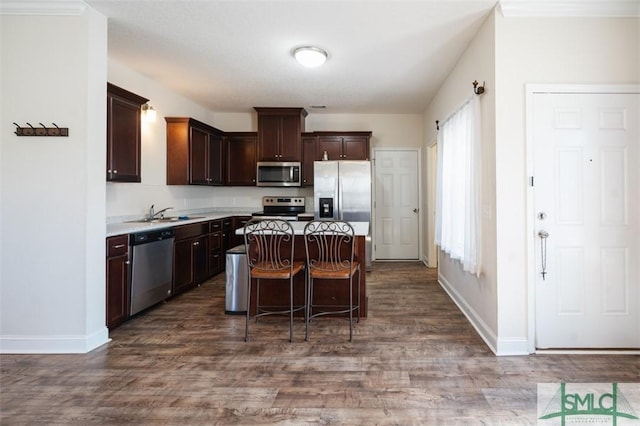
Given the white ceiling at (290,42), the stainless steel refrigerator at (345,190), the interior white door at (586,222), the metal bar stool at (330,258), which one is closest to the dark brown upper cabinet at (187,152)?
the white ceiling at (290,42)

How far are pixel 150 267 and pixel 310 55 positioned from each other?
269 cm

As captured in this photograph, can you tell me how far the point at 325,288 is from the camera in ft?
10.5

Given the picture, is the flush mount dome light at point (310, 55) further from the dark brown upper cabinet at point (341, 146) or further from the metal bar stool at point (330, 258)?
the dark brown upper cabinet at point (341, 146)

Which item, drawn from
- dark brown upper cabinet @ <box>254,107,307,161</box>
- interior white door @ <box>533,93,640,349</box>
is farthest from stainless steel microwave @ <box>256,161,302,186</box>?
interior white door @ <box>533,93,640,349</box>

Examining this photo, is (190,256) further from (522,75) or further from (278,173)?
(522,75)

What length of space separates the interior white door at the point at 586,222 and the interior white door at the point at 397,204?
3441mm

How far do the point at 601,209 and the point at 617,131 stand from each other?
0.60m

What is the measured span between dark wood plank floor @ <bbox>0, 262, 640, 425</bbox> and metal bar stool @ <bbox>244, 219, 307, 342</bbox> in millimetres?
195

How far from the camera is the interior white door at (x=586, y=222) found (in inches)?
95.7

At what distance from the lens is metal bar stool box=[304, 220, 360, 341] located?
9.14ft

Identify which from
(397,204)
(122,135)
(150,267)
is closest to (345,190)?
(397,204)

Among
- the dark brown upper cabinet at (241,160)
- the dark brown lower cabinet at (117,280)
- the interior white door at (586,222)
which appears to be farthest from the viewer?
the dark brown upper cabinet at (241,160)

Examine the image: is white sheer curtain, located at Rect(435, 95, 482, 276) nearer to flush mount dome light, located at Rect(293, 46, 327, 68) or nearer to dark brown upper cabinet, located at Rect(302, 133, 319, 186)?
flush mount dome light, located at Rect(293, 46, 327, 68)

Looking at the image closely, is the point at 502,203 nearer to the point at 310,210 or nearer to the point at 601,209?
the point at 601,209
